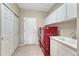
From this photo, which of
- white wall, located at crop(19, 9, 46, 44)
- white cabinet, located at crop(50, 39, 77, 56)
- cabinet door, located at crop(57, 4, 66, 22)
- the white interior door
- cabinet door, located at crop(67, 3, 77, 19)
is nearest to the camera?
white cabinet, located at crop(50, 39, 77, 56)

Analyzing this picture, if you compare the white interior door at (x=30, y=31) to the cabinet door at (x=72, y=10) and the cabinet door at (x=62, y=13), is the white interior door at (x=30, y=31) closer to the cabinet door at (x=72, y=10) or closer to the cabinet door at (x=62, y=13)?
the cabinet door at (x=62, y=13)

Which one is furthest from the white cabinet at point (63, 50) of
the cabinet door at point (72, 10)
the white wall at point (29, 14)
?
the white wall at point (29, 14)

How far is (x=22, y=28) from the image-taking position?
23.1 ft

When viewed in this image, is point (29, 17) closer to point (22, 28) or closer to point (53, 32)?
point (22, 28)

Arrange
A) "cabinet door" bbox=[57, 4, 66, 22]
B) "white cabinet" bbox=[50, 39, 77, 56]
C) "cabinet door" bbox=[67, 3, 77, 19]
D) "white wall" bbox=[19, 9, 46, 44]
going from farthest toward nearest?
1. "white wall" bbox=[19, 9, 46, 44]
2. "cabinet door" bbox=[57, 4, 66, 22]
3. "cabinet door" bbox=[67, 3, 77, 19]
4. "white cabinet" bbox=[50, 39, 77, 56]

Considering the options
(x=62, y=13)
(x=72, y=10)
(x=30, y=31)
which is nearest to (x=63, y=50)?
(x=72, y=10)

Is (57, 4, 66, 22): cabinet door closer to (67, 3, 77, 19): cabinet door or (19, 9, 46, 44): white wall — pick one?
(67, 3, 77, 19): cabinet door

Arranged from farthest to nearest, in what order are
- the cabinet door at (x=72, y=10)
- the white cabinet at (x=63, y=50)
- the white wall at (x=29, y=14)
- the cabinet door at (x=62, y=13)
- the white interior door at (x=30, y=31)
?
the white interior door at (x=30, y=31)
the white wall at (x=29, y=14)
the cabinet door at (x=62, y=13)
the cabinet door at (x=72, y=10)
the white cabinet at (x=63, y=50)

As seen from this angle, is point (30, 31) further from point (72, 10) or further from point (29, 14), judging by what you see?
point (72, 10)

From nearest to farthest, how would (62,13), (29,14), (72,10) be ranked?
(72,10) < (62,13) < (29,14)

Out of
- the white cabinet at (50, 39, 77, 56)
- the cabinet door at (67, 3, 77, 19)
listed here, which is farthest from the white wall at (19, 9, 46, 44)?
the cabinet door at (67, 3, 77, 19)

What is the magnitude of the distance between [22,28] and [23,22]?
42cm

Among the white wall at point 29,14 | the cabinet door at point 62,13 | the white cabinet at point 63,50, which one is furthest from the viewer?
the white wall at point 29,14

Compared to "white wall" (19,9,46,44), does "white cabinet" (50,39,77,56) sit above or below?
below
